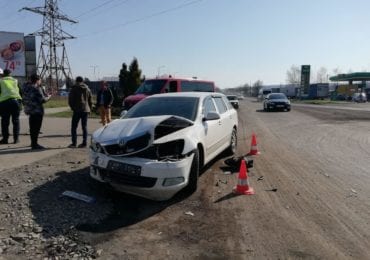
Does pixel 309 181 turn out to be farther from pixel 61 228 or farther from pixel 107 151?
pixel 61 228

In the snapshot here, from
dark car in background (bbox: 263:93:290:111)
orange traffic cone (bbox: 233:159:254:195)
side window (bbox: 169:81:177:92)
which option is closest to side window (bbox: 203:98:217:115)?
orange traffic cone (bbox: 233:159:254:195)

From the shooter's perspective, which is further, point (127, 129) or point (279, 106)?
point (279, 106)

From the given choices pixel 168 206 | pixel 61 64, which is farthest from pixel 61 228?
pixel 61 64

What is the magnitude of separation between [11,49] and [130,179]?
33.0m

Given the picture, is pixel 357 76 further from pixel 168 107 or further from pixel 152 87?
pixel 168 107

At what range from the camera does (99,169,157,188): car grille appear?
5820 millimetres

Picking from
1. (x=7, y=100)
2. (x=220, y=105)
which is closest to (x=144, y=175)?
(x=220, y=105)

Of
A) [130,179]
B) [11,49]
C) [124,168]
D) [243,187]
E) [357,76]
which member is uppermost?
[11,49]

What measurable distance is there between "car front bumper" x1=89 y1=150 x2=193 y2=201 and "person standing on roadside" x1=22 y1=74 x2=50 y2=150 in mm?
4365

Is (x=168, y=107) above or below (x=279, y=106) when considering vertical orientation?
above

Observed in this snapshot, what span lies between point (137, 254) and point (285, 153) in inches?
289

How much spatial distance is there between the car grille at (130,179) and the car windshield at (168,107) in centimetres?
190

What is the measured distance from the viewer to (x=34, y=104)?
32.4 feet

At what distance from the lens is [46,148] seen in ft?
33.5
